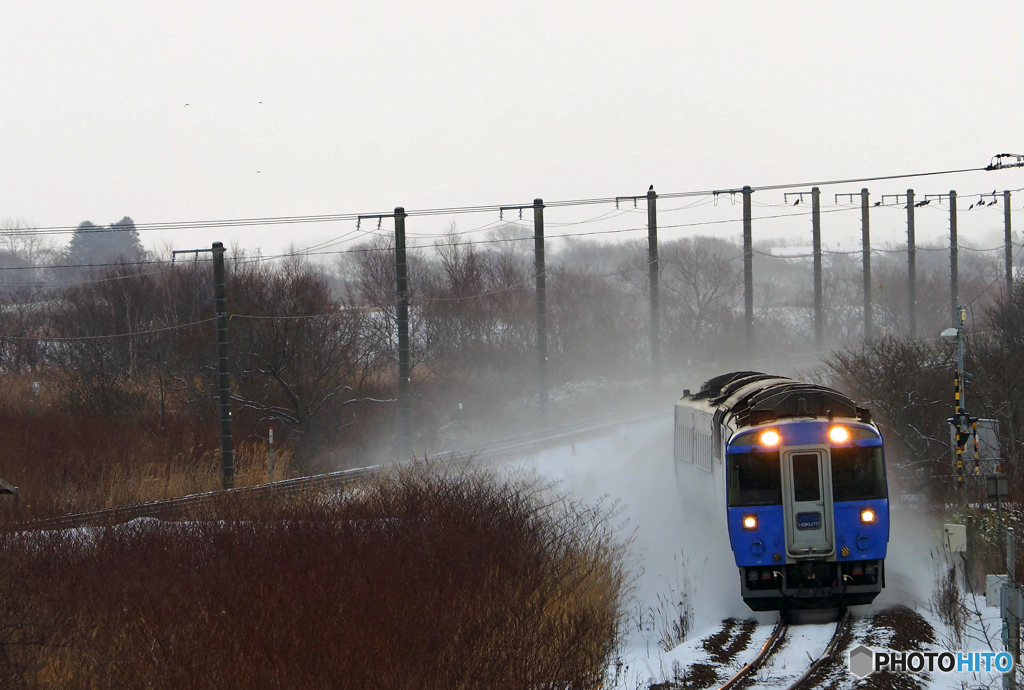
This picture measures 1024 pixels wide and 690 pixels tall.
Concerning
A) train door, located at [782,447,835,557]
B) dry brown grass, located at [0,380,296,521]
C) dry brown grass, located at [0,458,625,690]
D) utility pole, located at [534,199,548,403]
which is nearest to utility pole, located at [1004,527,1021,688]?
train door, located at [782,447,835,557]

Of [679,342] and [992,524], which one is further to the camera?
[679,342]

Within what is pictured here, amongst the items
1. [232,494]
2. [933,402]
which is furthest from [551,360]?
[232,494]

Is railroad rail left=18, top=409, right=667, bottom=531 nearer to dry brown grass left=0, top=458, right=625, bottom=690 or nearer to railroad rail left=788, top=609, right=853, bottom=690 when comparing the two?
dry brown grass left=0, top=458, right=625, bottom=690

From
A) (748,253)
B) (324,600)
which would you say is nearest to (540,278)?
(748,253)

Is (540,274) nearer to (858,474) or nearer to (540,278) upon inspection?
(540,278)

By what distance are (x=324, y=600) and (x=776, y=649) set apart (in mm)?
5472

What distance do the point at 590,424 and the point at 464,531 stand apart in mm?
20863

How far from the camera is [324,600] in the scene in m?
10.2

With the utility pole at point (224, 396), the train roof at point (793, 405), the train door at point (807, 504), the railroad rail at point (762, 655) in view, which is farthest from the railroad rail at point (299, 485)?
the train door at point (807, 504)

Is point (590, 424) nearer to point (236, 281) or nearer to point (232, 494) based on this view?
point (236, 281)

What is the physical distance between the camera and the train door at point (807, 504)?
12156 mm

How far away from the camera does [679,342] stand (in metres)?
53.3

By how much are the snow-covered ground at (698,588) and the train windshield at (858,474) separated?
5.54ft
